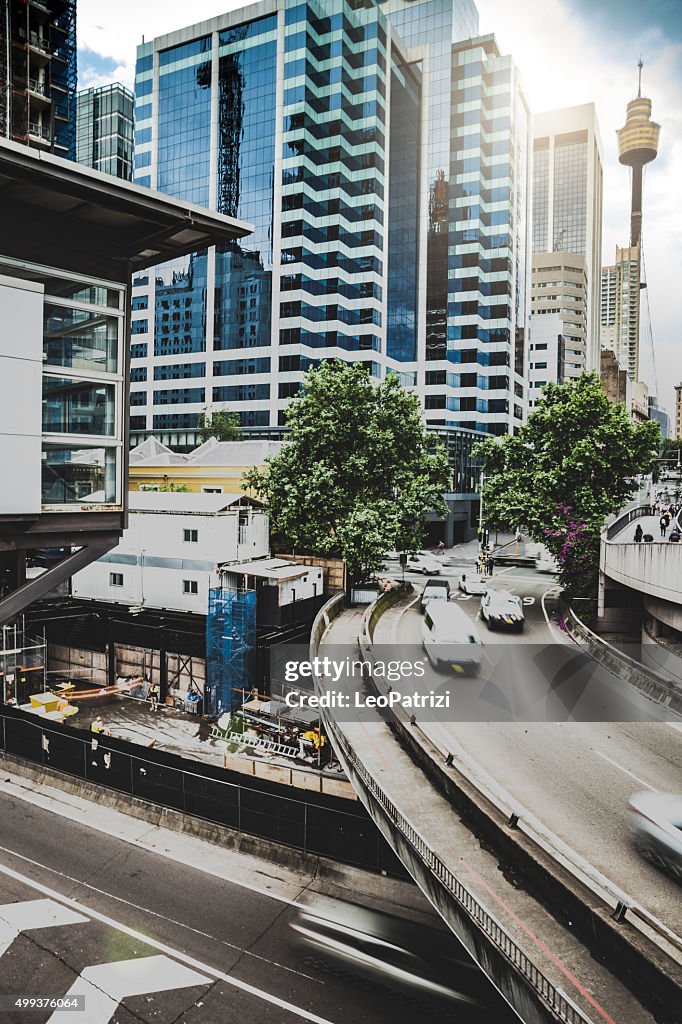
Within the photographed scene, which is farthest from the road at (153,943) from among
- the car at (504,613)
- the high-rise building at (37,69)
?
the high-rise building at (37,69)

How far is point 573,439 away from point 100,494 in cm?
2847

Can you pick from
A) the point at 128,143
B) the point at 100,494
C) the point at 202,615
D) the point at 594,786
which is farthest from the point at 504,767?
the point at 128,143

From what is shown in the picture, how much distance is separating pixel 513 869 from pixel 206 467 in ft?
131

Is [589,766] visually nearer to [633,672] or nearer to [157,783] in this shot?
[633,672]

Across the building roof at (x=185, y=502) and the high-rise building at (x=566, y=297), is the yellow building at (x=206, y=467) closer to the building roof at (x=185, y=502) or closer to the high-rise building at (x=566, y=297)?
the building roof at (x=185, y=502)

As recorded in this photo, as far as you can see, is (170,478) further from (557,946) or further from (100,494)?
(557,946)

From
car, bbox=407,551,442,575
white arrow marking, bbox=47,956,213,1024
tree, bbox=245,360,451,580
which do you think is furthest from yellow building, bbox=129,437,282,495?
white arrow marking, bbox=47,956,213,1024

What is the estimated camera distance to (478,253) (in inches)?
3172

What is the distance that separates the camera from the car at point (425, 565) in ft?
166

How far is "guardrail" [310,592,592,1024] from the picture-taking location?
867cm

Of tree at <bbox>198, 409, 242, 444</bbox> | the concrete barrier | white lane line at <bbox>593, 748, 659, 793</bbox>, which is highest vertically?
tree at <bbox>198, 409, 242, 444</bbox>

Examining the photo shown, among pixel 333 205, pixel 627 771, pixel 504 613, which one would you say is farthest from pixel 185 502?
pixel 333 205

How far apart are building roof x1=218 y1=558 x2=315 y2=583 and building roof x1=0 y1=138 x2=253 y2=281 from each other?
63.8 ft

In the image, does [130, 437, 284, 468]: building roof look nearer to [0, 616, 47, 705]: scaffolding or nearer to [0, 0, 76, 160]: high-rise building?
[0, 616, 47, 705]: scaffolding
